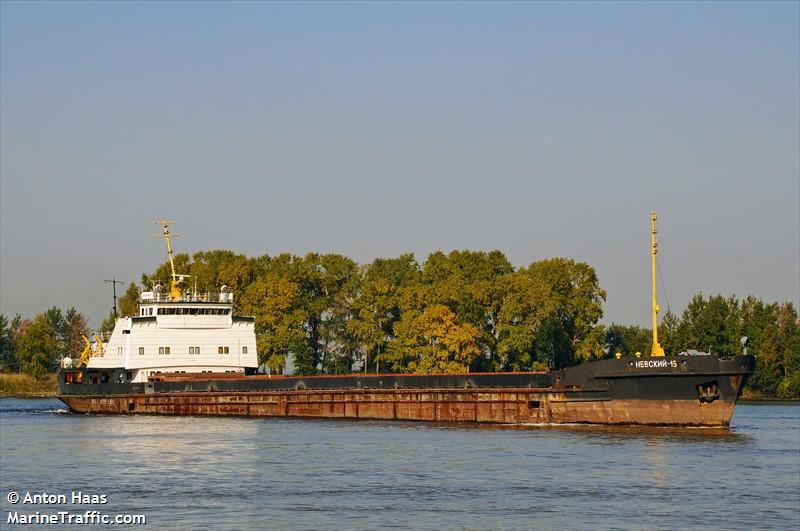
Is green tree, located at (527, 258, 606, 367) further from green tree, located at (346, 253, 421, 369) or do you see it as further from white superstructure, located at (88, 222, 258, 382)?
white superstructure, located at (88, 222, 258, 382)

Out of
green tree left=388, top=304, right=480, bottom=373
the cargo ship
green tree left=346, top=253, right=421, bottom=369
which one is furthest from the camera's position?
green tree left=346, top=253, right=421, bottom=369

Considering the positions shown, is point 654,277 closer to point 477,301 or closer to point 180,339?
point 180,339

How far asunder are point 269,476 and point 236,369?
112ft

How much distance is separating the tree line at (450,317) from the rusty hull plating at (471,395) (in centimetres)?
2699

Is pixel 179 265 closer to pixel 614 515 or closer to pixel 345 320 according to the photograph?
pixel 345 320

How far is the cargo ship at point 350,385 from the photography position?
47250mm

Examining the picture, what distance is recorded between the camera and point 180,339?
68312 millimetres

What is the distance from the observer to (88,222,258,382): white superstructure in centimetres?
A: 6806

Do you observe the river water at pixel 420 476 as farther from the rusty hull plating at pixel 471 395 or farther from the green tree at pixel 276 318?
the green tree at pixel 276 318

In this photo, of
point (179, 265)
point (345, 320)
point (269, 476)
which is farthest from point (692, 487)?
point (179, 265)

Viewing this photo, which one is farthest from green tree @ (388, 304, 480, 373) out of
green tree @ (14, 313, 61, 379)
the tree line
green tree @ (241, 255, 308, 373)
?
green tree @ (14, 313, 61, 379)

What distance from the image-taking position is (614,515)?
93.8ft

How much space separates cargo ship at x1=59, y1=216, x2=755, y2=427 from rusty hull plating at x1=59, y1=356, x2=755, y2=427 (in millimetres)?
50

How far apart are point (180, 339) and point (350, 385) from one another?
44.7 feet
